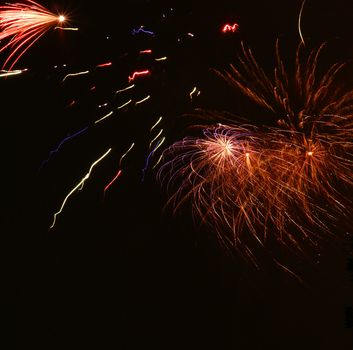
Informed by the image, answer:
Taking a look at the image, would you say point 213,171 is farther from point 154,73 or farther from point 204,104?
point 154,73

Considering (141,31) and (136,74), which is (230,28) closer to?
(141,31)

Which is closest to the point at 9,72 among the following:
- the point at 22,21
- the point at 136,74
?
the point at 22,21

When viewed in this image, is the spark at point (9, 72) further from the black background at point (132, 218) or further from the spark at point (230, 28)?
the spark at point (230, 28)

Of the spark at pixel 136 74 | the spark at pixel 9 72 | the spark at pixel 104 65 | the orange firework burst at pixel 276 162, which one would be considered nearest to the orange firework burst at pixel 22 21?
the spark at pixel 9 72

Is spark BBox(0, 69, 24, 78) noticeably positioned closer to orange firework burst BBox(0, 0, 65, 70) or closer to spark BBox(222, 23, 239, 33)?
orange firework burst BBox(0, 0, 65, 70)

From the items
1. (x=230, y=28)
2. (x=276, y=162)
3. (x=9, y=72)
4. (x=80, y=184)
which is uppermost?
(x=230, y=28)

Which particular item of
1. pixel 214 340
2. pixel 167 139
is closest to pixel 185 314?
pixel 214 340
